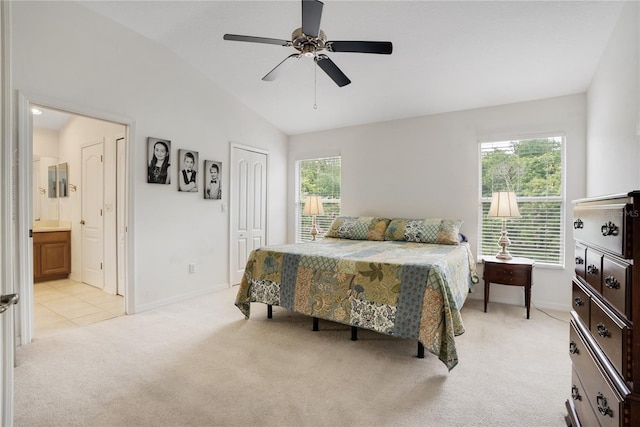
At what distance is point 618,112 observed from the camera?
2.51 metres

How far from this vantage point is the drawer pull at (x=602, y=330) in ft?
3.93

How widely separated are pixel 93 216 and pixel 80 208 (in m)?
0.44

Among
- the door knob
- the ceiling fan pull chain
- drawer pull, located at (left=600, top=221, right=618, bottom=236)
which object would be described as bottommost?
the door knob

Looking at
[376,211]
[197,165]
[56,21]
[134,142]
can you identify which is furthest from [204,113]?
[376,211]

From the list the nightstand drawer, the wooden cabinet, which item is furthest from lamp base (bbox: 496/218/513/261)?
the wooden cabinet

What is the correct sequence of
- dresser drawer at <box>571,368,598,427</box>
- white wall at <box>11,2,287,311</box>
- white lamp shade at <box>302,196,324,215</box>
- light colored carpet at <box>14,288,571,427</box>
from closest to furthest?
dresser drawer at <box>571,368,598,427</box>
light colored carpet at <box>14,288,571,427</box>
white wall at <box>11,2,287,311</box>
white lamp shade at <box>302,196,324,215</box>

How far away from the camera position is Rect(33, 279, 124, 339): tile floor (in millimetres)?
3162

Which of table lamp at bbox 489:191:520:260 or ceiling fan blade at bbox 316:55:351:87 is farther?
table lamp at bbox 489:191:520:260

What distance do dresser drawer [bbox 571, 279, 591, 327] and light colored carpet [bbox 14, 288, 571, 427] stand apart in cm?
67

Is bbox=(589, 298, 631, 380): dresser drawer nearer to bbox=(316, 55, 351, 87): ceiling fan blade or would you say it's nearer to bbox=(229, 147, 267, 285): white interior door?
A: bbox=(316, 55, 351, 87): ceiling fan blade

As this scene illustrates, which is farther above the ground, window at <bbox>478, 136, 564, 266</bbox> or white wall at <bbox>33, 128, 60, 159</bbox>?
white wall at <bbox>33, 128, 60, 159</bbox>

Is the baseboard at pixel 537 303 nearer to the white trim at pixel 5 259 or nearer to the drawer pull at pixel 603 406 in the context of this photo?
Result: the drawer pull at pixel 603 406

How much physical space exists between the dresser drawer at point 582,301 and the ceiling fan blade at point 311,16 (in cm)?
197

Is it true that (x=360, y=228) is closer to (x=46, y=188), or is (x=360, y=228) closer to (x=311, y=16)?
(x=311, y=16)
